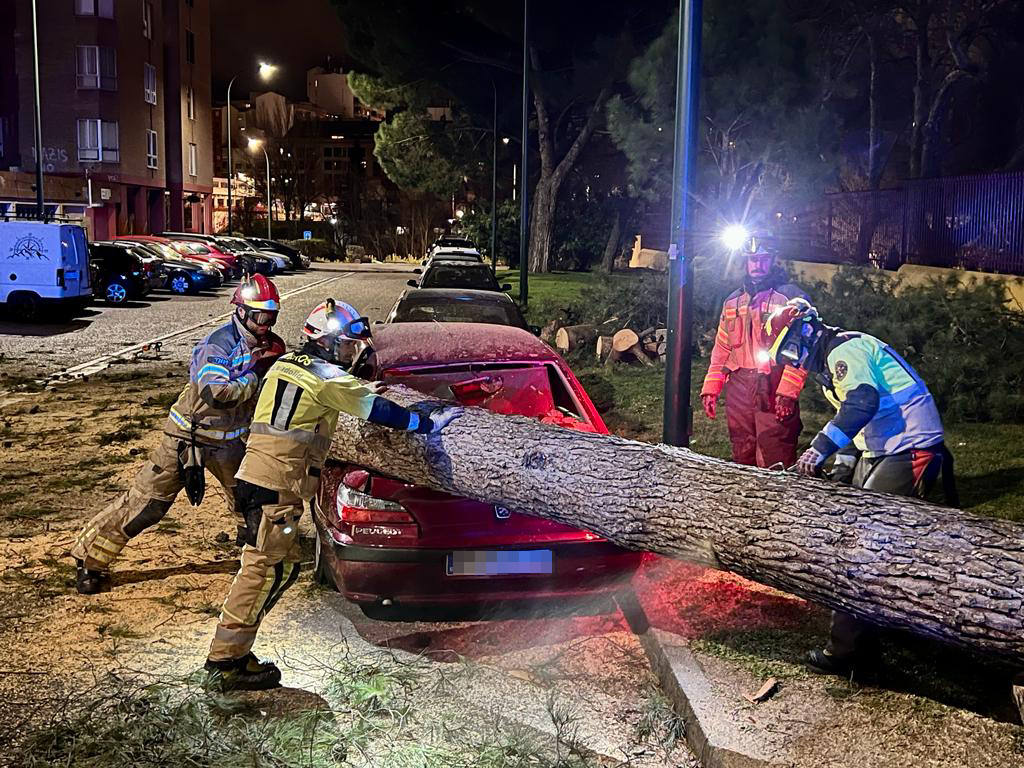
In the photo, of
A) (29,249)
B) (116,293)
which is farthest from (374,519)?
(116,293)

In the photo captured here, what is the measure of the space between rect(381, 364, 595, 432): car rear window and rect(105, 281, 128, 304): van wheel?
19.1 m

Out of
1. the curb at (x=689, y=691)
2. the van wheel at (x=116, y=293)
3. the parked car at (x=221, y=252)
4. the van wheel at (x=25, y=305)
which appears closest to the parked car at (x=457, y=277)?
the van wheel at (x=25, y=305)

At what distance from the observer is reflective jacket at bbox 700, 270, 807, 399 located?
616 centimetres

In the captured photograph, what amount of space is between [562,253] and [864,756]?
134 ft

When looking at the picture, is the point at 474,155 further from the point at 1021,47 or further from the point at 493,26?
the point at 1021,47

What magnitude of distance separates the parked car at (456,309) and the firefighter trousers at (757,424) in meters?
4.04

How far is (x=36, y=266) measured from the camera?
18.2 m

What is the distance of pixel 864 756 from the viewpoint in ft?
12.0

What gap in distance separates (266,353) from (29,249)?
47.7ft

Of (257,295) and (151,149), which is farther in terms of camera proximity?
(151,149)

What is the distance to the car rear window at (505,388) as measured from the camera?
5.74m

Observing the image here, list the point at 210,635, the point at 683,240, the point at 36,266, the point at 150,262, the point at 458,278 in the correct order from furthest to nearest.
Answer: the point at 150,262
the point at 36,266
the point at 458,278
the point at 683,240
the point at 210,635

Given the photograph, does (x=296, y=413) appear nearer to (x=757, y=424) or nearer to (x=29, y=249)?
(x=757, y=424)

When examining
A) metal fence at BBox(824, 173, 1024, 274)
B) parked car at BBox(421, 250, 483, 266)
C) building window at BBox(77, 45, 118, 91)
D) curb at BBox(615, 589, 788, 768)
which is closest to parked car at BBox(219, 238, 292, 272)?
building window at BBox(77, 45, 118, 91)
